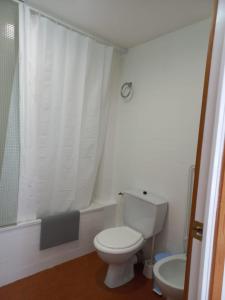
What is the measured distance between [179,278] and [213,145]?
48.3 inches

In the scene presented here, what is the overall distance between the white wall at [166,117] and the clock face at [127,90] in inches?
2.5

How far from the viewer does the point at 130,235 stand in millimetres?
2004

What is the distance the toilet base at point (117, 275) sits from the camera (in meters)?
1.90

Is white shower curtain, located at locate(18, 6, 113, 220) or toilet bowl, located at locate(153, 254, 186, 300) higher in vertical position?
white shower curtain, located at locate(18, 6, 113, 220)

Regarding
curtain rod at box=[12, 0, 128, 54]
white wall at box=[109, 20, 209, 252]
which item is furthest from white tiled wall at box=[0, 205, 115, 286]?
curtain rod at box=[12, 0, 128, 54]

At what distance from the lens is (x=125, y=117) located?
254cm

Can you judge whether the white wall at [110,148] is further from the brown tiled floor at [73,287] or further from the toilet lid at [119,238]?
the brown tiled floor at [73,287]

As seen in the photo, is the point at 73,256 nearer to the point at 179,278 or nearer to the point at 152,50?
the point at 179,278

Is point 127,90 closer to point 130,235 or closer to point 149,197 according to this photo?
point 149,197

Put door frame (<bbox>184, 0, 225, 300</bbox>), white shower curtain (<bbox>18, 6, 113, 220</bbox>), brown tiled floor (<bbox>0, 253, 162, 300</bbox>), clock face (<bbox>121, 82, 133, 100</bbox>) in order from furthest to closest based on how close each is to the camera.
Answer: clock face (<bbox>121, 82, 133, 100</bbox>), white shower curtain (<bbox>18, 6, 113, 220</bbox>), brown tiled floor (<bbox>0, 253, 162, 300</bbox>), door frame (<bbox>184, 0, 225, 300</bbox>)

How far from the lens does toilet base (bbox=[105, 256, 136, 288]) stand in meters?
1.90

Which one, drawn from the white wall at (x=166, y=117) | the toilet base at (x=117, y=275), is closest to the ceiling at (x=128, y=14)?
the white wall at (x=166, y=117)

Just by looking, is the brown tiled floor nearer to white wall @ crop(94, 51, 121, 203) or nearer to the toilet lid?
the toilet lid

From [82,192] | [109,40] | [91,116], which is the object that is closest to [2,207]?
[82,192]
